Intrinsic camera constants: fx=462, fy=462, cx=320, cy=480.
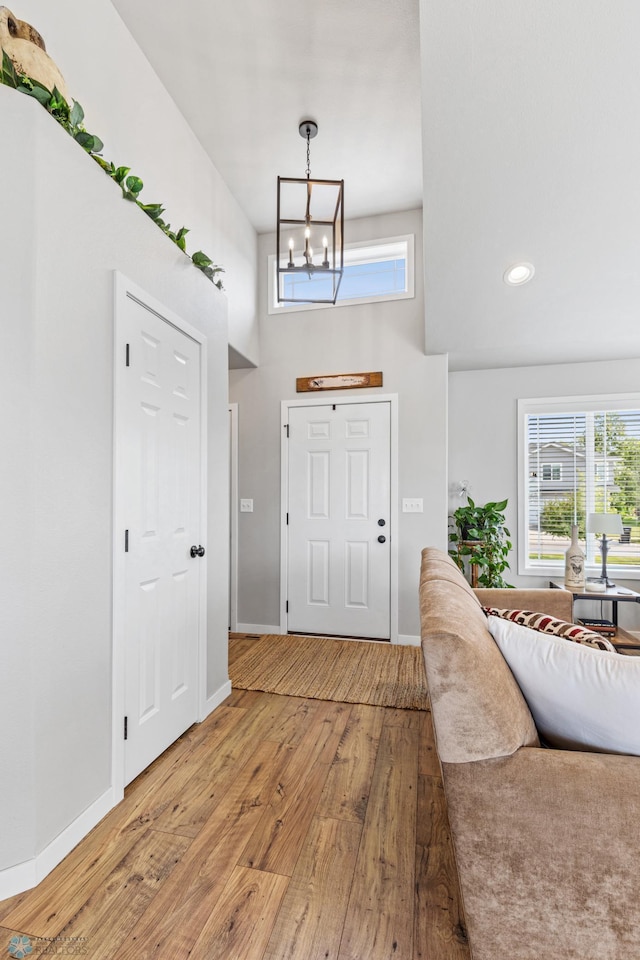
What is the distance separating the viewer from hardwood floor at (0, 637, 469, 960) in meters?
1.23

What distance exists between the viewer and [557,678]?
3.61 ft

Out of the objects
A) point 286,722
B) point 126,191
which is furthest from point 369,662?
point 126,191

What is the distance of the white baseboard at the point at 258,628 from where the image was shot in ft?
13.3

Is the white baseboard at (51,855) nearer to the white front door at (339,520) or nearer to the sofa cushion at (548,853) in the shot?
the sofa cushion at (548,853)

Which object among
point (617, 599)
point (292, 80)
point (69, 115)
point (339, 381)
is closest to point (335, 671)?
point (617, 599)

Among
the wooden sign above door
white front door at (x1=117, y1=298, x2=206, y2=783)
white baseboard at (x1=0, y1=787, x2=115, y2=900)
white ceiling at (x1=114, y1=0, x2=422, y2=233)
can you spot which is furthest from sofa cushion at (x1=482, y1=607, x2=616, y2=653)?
white ceiling at (x1=114, y1=0, x2=422, y2=233)

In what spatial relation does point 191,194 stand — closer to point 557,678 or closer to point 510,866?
point 557,678

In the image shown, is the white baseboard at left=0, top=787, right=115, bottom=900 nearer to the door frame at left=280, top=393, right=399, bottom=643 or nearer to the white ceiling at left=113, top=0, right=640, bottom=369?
the door frame at left=280, top=393, right=399, bottom=643

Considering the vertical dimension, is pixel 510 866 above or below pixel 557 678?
below

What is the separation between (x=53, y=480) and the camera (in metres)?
1.52

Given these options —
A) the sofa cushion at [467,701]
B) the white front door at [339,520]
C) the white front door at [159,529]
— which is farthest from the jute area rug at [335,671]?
the sofa cushion at [467,701]

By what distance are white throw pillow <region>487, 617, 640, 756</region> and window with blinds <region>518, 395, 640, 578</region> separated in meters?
3.12

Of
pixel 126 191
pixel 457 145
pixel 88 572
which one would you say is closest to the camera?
pixel 88 572

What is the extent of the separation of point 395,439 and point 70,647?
111 inches
